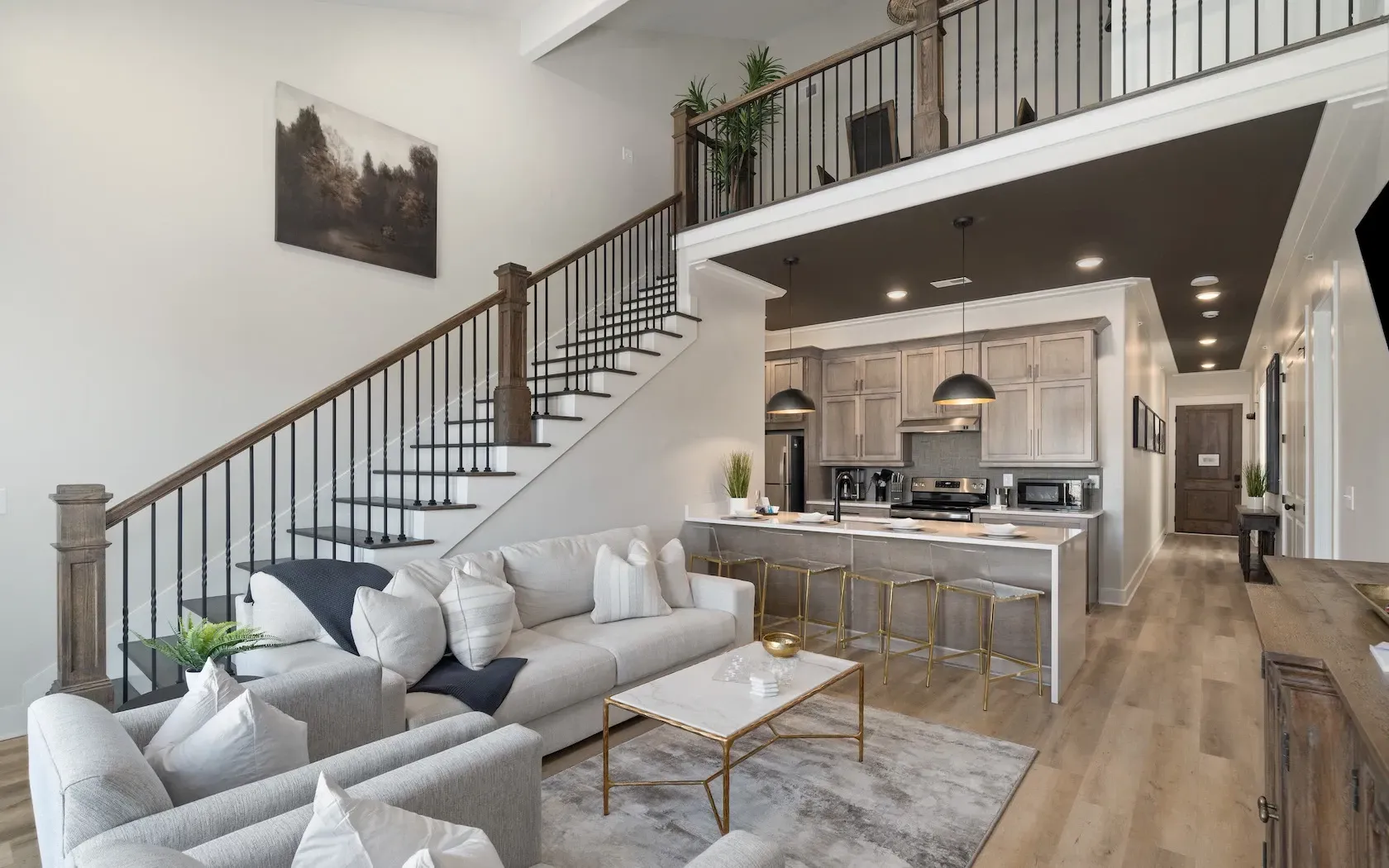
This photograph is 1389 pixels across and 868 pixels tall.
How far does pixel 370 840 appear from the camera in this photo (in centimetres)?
110

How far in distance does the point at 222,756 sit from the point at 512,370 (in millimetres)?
2891

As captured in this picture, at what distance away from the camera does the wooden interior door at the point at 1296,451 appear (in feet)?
16.7

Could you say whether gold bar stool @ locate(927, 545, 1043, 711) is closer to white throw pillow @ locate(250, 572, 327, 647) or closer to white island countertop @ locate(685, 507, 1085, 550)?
white island countertop @ locate(685, 507, 1085, 550)

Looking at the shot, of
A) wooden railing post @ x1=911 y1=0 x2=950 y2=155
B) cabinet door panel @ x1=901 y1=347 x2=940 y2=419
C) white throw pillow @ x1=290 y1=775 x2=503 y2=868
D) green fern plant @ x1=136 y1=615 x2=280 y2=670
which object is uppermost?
wooden railing post @ x1=911 y1=0 x2=950 y2=155

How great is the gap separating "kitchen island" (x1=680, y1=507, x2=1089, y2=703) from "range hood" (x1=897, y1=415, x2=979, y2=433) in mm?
2089

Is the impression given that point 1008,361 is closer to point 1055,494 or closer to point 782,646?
point 1055,494

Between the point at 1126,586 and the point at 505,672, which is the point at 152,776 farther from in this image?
the point at 1126,586

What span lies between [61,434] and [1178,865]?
5080mm

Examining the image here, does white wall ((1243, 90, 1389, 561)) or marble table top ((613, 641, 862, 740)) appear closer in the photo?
marble table top ((613, 641, 862, 740))

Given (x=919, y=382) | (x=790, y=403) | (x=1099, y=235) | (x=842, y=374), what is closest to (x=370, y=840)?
(x=790, y=403)

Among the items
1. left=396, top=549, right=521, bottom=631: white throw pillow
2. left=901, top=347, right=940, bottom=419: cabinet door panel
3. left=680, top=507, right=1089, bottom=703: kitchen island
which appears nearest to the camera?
left=396, top=549, right=521, bottom=631: white throw pillow

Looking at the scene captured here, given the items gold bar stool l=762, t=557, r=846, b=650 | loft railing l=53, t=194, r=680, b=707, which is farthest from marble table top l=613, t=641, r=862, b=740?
loft railing l=53, t=194, r=680, b=707

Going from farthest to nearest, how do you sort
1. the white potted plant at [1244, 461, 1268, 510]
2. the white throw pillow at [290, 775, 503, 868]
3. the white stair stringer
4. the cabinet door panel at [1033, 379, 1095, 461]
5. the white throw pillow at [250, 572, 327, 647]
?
the white potted plant at [1244, 461, 1268, 510], the cabinet door panel at [1033, 379, 1095, 461], the white stair stringer, the white throw pillow at [250, 572, 327, 647], the white throw pillow at [290, 775, 503, 868]

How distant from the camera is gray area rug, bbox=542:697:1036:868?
2373mm
